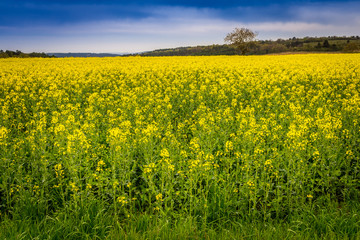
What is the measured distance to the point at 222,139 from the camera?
761 cm

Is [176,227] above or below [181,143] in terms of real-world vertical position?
below

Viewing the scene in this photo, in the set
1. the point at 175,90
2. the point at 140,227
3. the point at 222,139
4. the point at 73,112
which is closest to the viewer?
the point at 140,227

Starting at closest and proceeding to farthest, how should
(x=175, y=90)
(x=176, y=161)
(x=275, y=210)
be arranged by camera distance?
(x=275, y=210) < (x=176, y=161) < (x=175, y=90)

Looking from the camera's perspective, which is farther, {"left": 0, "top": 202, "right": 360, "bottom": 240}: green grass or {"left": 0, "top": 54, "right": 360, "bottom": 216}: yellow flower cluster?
{"left": 0, "top": 54, "right": 360, "bottom": 216}: yellow flower cluster

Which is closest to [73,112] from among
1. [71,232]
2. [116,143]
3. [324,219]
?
[116,143]

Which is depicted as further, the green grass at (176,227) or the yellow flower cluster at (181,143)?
the yellow flower cluster at (181,143)

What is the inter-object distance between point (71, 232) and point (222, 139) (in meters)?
4.36

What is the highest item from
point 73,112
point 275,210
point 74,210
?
point 73,112

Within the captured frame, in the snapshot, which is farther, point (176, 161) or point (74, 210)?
point (176, 161)

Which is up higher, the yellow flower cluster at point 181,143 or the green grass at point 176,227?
the yellow flower cluster at point 181,143

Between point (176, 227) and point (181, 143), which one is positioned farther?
point (181, 143)

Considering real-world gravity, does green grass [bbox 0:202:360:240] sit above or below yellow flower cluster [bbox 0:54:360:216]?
below

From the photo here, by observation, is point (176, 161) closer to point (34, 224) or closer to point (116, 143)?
point (116, 143)

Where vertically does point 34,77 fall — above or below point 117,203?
above
